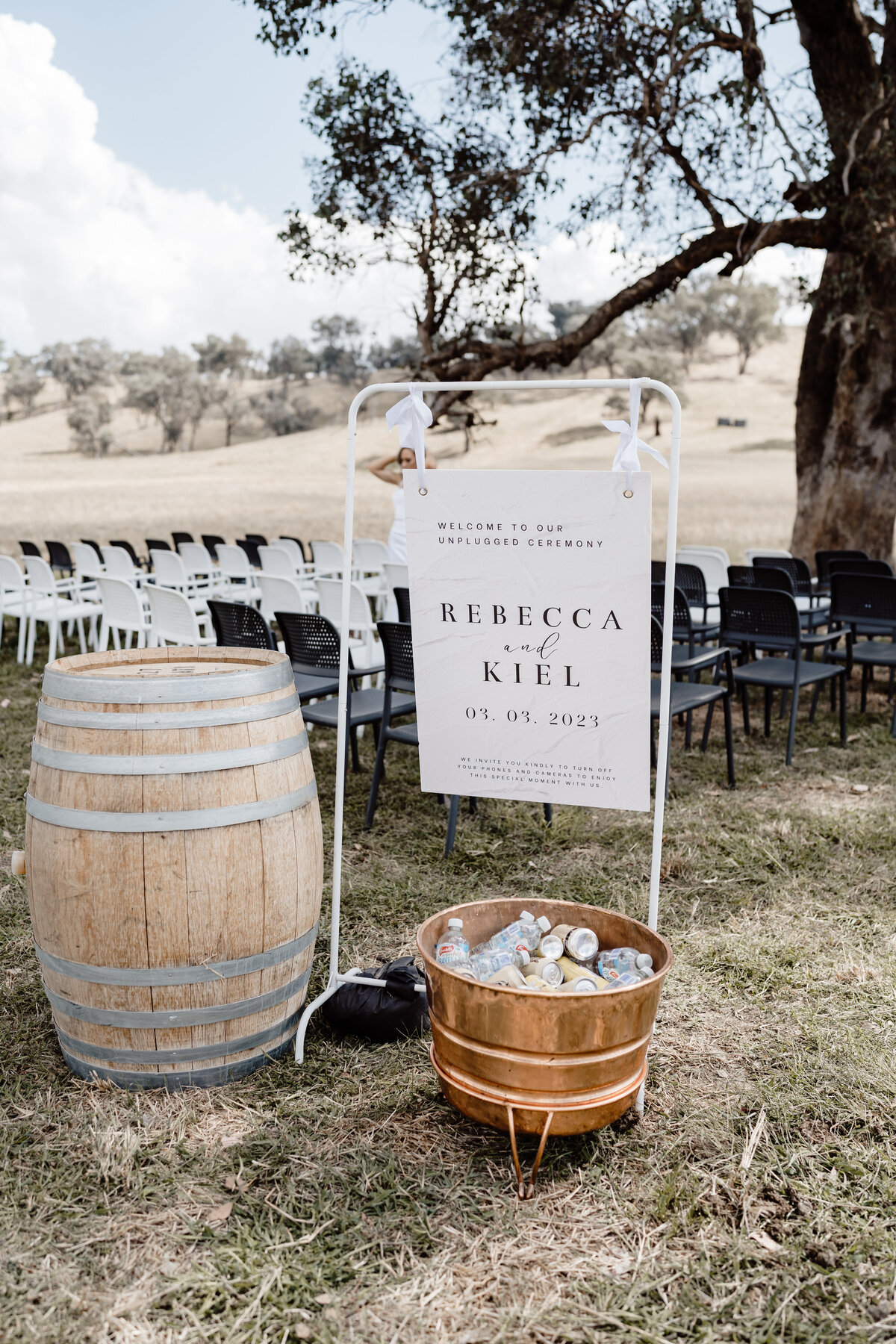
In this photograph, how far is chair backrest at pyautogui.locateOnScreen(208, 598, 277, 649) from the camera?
5.39 meters

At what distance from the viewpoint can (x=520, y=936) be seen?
282 cm

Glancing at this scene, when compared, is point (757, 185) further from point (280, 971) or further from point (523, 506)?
point (280, 971)

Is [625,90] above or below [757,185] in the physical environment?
above

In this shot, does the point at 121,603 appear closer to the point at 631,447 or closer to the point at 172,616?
the point at 172,616

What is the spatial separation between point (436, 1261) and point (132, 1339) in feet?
2.01

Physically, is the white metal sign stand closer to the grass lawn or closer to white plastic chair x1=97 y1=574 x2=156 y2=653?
the grass lawn

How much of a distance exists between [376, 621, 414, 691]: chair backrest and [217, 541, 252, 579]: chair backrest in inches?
177

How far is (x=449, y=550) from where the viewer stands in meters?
2.86

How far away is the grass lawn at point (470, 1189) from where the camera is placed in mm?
2055

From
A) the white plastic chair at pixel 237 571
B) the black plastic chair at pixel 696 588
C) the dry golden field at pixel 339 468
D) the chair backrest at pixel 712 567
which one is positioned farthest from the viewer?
the dry golden field at pixel 339 468

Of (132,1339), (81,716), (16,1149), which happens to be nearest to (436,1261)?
(132,1339)

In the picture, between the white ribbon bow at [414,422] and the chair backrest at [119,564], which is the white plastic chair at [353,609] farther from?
the white ribbon bow at [414,422]

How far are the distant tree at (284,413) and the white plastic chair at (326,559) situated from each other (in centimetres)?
5754

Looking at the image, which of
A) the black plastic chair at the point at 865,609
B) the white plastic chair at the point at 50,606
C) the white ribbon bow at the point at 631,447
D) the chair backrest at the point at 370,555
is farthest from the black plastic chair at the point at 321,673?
the chair backrest at the point at 370,555
